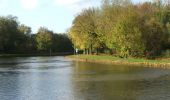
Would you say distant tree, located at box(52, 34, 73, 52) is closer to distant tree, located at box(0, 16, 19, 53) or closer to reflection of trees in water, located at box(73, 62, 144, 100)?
distant tree, located at box(0, 16, 19, 53)

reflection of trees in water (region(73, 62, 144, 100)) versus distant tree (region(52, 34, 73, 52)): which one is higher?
distant tree (region(52, 34, 73, 52))

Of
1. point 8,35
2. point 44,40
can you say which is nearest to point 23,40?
point 44,40

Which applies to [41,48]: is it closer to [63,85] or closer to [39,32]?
[39,32]

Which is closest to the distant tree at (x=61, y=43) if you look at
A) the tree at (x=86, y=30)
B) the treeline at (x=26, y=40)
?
the treeline at (x=26, y=40)

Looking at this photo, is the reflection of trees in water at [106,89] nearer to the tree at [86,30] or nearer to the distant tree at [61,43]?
the tree at [86,30]

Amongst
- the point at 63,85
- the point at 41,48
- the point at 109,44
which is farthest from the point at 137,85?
the point at 41,48

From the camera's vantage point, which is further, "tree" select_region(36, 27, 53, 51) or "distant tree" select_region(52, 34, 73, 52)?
"distant tree" select_region(52, 34, 73, 52)

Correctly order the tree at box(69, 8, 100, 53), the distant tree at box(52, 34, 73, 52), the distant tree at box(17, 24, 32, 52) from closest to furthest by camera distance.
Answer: the tree at box(69, 8, 100, 53) → the distant tree at box(17, 24, 32, 52) → the distant tree at box(52, 34, 73, 52)

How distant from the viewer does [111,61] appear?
8188 centimetres

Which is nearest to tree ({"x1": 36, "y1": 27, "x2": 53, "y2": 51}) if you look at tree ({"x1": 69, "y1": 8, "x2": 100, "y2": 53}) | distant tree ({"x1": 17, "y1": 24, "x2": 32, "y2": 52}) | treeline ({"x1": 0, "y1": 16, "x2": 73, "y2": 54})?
treeline ({"x1": 0, "y1": 16, "x2": 73, "y2": 54})

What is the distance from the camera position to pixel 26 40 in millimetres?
159750

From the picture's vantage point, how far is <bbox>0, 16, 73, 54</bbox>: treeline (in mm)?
146250

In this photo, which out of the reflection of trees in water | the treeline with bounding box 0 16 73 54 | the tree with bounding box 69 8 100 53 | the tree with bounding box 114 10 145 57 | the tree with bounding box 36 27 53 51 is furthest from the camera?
the tree with bounding box 36 27 53 51

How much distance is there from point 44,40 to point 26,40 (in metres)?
7.23
